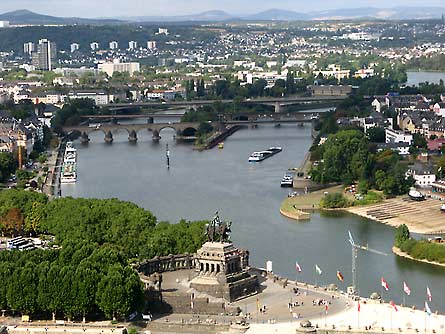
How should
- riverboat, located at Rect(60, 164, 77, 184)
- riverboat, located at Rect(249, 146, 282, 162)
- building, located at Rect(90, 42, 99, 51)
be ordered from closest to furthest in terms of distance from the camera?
riverboat, located at Rect(60, 164, 77, 184) → riverboat, located at Rect(249, 146, 282, 162) → building, located at Rect(90, 42, 99, 51)

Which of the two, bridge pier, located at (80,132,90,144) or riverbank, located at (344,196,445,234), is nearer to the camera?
riverbank, located at (344,196,445,234)

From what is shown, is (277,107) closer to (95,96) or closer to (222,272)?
(95,96)

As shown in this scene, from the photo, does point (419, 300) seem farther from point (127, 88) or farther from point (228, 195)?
point (127, 88)

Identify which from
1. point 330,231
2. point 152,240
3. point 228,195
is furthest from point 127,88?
point 152,240

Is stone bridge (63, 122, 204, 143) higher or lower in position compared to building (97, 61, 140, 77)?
higher

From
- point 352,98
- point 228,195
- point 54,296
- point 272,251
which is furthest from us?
point 352,98

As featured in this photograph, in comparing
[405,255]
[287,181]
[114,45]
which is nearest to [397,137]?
[287,181]

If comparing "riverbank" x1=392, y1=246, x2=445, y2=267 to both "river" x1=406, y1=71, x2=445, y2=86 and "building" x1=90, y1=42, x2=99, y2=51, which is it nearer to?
"river" x1=406, y1=71, x2=445, y2=86

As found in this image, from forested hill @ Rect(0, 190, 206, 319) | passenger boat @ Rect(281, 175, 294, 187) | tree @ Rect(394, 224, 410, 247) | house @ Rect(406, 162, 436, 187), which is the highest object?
forested hill @ Rect(0, 190, 206, 319)

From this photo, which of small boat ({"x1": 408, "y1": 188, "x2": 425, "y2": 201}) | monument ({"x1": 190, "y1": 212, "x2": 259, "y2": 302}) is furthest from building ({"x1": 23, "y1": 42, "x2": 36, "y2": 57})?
monument ({"x1": 190, "y1": 212, "x2": 259, "y2": 302})
